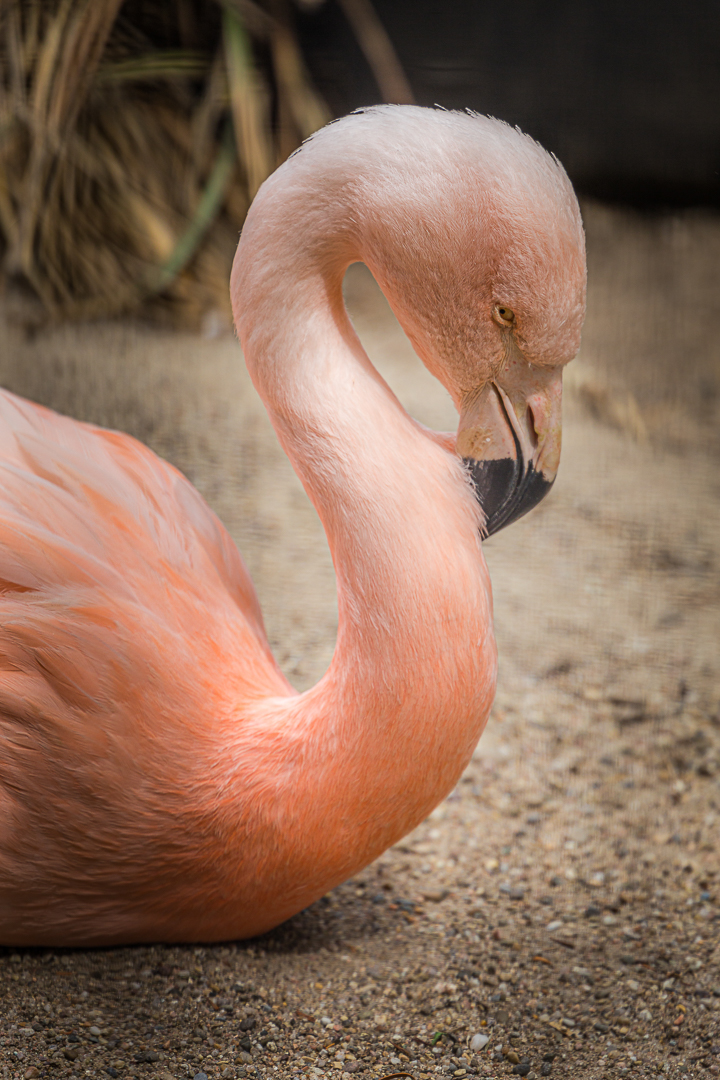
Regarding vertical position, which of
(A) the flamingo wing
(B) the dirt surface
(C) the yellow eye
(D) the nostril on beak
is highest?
(C) the yellow eye

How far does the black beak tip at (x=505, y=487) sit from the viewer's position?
952 mm

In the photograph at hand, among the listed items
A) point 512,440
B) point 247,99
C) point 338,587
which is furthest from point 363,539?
point 247,99

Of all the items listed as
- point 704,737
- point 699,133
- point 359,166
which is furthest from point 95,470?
point 699,133

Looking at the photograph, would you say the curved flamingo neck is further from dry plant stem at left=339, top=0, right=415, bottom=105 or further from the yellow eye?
dry plant stem at left=339, top=0, right=415, bottom=105

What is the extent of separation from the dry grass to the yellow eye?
1588 mm

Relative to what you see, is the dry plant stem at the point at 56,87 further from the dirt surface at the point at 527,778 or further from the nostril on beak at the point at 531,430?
the nostril on beak at the point at 531,430

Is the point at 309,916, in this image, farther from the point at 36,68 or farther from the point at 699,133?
the point at 36,68

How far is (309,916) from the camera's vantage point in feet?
4.16

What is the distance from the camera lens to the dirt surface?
1014 millimetres

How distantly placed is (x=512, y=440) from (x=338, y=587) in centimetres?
23

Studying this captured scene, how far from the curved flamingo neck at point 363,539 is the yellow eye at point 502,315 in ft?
0.44

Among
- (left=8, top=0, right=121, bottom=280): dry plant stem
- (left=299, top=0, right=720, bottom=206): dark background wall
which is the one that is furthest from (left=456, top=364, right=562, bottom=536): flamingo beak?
(left=8, top=0, right=121, bottom=280): dry plant stem

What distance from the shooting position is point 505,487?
3.14ft

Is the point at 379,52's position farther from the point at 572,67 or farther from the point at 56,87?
the point at 56,87
